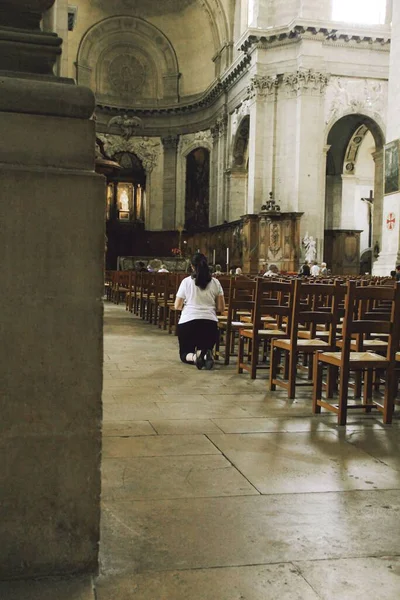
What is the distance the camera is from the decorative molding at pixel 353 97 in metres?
25.4

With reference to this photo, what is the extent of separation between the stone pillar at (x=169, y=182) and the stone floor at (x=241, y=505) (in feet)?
106

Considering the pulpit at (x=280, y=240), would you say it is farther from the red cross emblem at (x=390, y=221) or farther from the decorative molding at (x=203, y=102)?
the red cross emblem at (x=390, y=221)

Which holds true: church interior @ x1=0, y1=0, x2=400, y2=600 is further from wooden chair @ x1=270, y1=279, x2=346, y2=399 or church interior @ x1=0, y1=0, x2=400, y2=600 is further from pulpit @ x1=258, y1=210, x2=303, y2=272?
pulpit @ x1=258, y1=210, x2=303, y2=272

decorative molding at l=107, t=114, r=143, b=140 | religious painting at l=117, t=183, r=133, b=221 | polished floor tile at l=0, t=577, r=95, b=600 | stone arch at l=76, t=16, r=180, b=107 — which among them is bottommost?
polished floor tile at l=0, t=577, r=95, b=600

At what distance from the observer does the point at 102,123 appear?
3688cm

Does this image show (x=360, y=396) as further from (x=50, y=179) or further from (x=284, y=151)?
(x=284, y=151)

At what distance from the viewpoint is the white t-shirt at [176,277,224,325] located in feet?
26.1

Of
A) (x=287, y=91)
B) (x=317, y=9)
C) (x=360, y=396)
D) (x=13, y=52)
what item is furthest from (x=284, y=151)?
(x=13, y=52)

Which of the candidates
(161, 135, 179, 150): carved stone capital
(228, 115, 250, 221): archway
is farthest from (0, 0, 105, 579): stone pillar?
(161, 135, 179, 150): carved stone capital

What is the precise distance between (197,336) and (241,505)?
15.8ft

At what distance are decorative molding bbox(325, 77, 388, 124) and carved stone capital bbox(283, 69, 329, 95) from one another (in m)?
0.45

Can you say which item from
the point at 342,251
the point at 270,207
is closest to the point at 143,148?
the point at 342,251

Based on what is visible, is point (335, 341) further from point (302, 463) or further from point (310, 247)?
point (310, 247)

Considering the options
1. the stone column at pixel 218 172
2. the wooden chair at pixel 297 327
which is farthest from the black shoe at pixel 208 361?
the stone column at pixel 218 172
